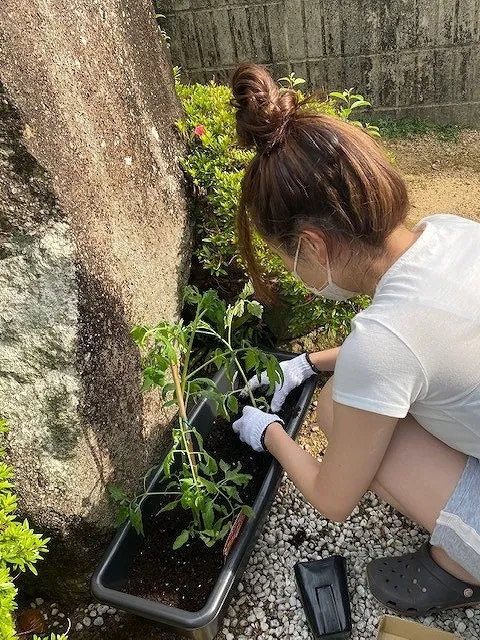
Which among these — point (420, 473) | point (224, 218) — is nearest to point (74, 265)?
point (224, 218)

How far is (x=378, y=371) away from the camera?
1.44 metres

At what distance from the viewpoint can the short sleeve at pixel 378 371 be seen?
56.6 inches

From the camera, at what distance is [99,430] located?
1878 mm

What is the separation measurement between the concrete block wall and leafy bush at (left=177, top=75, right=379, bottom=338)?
1.78 metres

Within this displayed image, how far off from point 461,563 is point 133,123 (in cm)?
171

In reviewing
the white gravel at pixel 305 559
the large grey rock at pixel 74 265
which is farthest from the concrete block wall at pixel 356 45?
the white gravel at pixel 305 559

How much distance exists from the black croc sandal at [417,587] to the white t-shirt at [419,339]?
592mm

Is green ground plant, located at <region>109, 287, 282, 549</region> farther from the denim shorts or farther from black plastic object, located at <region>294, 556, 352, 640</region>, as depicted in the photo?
the denim shorts

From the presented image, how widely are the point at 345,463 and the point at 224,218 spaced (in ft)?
4.12

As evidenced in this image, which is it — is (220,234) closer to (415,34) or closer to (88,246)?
(88,246)

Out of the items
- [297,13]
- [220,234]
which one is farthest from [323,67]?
[220,234]

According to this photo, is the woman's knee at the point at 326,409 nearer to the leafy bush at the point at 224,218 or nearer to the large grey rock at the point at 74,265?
the leafy bush at the point at 224,218

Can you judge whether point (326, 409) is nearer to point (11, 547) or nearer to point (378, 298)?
point (378, 298)

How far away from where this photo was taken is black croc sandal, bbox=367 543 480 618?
184cm
